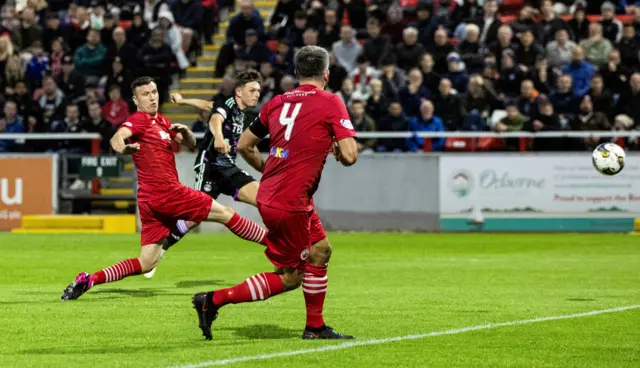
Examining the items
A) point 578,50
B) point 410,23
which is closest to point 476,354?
point 578,50

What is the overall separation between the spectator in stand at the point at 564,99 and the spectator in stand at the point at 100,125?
893cm

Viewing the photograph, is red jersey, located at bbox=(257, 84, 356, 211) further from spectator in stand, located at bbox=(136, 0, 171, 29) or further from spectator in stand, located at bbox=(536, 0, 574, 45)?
spectator in stand, located at bbox=(136, 0, 171, 29)

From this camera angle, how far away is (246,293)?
9219mm

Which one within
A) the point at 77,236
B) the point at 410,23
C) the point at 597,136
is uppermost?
the point at 410,23

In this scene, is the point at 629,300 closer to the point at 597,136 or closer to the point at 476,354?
the point at 476,354

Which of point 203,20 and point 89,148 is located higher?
point 203,20

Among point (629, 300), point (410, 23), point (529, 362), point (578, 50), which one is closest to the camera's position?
point (529, 362)

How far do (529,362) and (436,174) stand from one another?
16.5 m

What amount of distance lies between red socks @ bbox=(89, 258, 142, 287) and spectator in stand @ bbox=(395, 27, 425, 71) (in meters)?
15.3

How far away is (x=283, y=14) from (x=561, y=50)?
23.3 ft

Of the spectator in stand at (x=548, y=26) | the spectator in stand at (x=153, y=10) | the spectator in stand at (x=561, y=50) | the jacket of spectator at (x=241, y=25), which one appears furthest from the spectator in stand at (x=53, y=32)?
the spectator in stand at (x=561, y=50)

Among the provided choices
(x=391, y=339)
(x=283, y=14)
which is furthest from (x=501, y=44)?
(x=391, y=339)

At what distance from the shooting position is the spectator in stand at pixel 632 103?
2480 centimetres

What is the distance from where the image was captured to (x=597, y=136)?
2436cm
